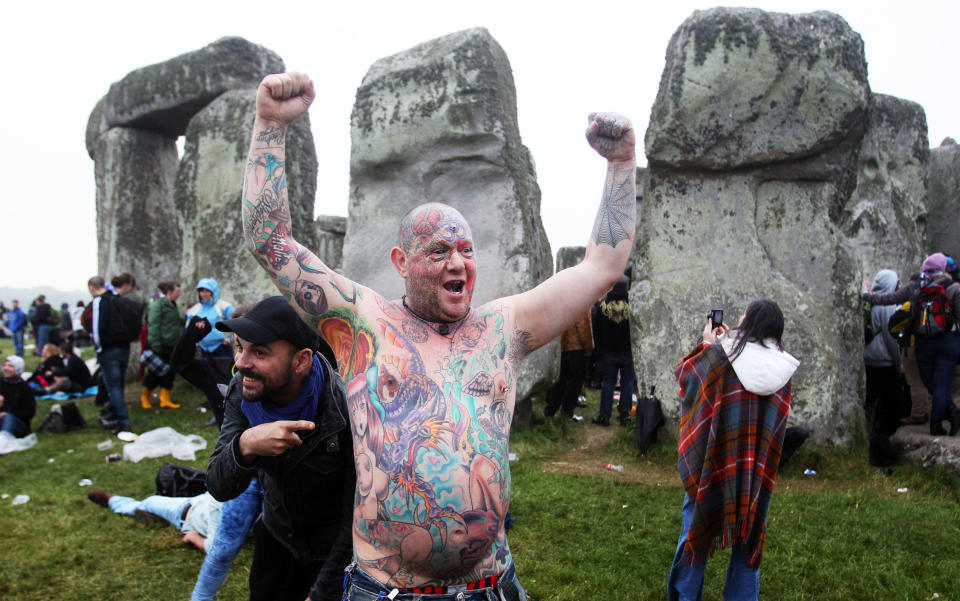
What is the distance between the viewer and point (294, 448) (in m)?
2.45

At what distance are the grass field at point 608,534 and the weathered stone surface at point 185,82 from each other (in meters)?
5.61

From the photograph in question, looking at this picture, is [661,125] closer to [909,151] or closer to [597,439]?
[597,439]

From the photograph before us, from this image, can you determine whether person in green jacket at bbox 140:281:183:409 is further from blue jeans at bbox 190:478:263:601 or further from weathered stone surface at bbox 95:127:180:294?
blue jeans at bbox 190:478:263:601

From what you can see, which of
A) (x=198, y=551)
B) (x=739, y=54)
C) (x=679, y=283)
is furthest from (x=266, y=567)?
(x=739, y=54)

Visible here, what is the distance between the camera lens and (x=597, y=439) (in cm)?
712

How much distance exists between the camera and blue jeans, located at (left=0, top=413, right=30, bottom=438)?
23.3 ft

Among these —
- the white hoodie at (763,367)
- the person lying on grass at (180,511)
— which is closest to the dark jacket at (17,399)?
the person lying on grass at (180,511)

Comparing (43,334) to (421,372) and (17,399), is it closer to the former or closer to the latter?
(17,399)

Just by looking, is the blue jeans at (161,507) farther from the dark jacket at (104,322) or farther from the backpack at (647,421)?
the backpack at (647,421)

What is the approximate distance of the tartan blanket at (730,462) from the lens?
328 centimetres

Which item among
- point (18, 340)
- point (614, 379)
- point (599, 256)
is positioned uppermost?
point (599, 256)

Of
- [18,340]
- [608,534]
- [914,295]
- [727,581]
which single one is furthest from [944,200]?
[18,340]

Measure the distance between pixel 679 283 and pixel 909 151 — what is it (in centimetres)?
702

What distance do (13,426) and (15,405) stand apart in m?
0.25
